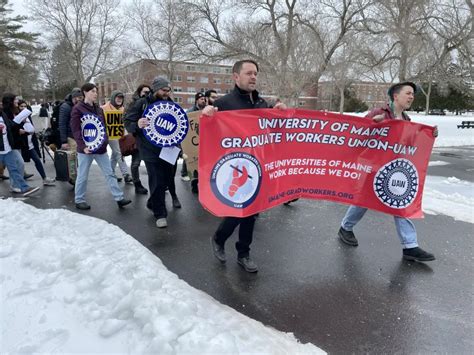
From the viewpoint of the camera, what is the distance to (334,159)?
4082 mm

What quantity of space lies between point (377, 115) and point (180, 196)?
400 cm

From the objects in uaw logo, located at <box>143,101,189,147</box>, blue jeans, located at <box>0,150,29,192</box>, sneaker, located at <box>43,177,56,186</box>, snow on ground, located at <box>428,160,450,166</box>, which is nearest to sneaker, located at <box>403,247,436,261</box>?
uaw logo, located at <box>143,101,189,147</box>

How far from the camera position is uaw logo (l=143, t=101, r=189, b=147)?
4.99 meters

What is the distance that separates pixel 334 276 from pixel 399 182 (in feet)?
4.29

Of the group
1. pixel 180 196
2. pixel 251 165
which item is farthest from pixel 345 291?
pixel 180 196

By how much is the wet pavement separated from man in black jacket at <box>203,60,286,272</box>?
0.49ft

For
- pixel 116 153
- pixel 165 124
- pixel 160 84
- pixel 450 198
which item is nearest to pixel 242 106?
pixel 165 124

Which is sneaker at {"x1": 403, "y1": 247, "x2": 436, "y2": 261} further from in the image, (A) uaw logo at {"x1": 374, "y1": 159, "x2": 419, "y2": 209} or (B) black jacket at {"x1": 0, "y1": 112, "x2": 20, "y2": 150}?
(B) black jacket at {"x1": 0, "y1": 112, "x2": 20, "y2": 150}

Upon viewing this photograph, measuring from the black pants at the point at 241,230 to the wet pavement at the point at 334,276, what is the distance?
0.25 m

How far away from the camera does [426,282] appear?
3688 mm

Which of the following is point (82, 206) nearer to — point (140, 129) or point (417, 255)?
point (140, 129)

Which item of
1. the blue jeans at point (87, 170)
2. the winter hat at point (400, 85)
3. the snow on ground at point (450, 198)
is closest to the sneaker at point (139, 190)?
the blue jeans at point (87, 170)

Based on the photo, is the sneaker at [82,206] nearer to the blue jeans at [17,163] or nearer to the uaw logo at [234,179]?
the blue jeans at [17,163]

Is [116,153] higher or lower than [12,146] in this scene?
lower
